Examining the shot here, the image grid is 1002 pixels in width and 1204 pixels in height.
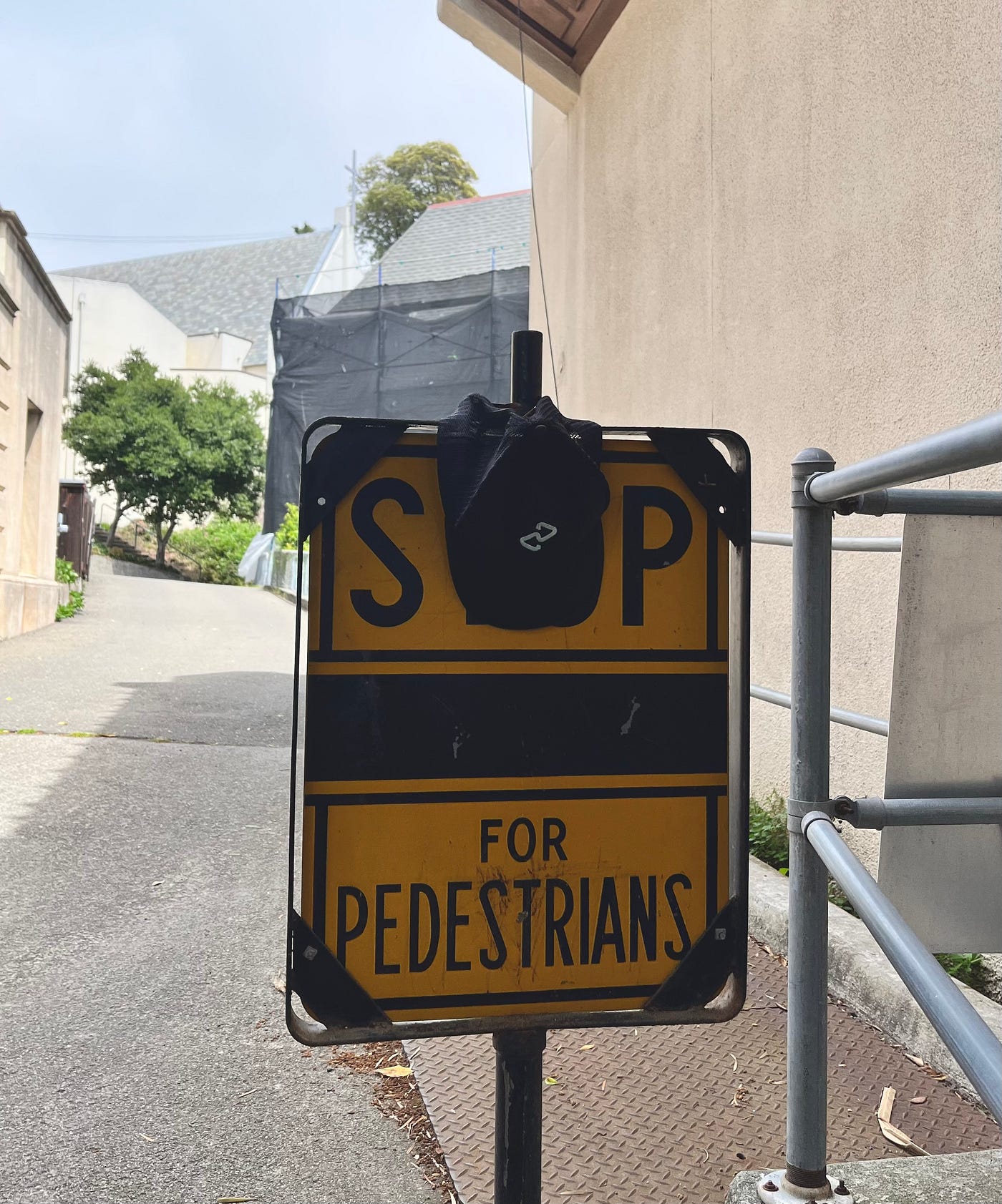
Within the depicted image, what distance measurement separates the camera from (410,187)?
2227 inches

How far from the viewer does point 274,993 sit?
10.9 ft

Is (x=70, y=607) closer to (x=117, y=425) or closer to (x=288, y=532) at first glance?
(x=288, y=532)

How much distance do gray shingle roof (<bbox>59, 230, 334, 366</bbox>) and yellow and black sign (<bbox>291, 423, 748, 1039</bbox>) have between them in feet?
178

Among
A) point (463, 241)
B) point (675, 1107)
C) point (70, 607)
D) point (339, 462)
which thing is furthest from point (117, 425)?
point (339, 462)

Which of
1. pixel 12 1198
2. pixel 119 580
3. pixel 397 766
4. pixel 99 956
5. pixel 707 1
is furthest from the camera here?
pixel 119 580

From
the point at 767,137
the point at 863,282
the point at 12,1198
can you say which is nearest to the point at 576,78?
the point at 767,137

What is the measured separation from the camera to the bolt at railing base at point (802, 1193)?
5.55 ft

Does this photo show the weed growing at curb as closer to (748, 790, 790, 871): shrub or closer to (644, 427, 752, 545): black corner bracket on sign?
(748, 790, 790, 871): shrub

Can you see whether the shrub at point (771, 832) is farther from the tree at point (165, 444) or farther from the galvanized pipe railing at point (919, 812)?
the tree at point (165, 444)

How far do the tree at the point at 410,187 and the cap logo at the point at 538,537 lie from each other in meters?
56.6

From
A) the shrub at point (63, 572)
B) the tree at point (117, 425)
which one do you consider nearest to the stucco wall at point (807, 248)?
the shrub at point (63, 572)

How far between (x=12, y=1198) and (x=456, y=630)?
1.56 metres

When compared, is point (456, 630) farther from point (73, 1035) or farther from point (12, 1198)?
point (73, 1035)

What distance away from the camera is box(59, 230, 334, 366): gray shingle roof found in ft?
191
